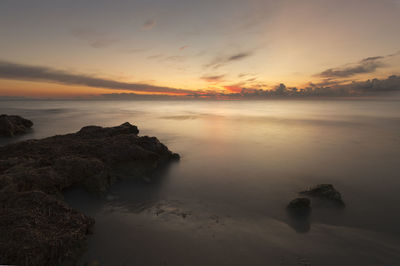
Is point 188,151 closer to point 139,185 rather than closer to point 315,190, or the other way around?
point 139,185

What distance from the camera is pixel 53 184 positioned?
209 inches

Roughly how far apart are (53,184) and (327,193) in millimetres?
8075

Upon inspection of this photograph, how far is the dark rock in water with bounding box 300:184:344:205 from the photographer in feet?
19.3

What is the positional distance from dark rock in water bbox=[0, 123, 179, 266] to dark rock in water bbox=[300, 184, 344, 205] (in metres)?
5.99

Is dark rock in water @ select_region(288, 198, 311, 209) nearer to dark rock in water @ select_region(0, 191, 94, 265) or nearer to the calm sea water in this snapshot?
the calm sea water

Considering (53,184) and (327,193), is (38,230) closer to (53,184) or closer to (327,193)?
(53,184)

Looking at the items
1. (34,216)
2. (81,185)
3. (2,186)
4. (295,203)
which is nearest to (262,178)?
(295,203)

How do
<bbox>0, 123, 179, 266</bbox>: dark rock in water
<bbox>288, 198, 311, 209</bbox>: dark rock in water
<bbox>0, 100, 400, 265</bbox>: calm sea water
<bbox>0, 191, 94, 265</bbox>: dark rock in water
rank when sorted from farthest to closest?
<bbox>288, 198, 311, 209</bbox>: dark rock in water → <bbox>0, 100, 400, 265</bbox>: calm sea water → <bbox>0, 123, 179, 266</bbox>: dark rock in water → <bbox>0, 191, 94, 265</bbox>: dark rock in water

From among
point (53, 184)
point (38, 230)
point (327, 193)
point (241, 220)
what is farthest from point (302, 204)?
point (53, 184)

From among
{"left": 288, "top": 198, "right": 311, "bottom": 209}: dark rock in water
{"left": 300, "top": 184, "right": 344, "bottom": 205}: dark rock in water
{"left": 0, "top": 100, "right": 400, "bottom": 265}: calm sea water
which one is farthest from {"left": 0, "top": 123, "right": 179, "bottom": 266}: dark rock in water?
{"left": 300, "top": 184, "right": 344, "bottom": 205}: dark rock in water

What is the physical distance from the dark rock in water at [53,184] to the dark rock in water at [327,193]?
5986 millimetres

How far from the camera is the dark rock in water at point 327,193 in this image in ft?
19.3

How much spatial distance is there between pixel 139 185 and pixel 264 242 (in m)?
4.49

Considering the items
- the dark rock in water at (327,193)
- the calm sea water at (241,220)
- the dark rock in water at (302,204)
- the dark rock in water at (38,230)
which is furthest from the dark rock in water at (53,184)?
the dark rock in water at (327,193)
